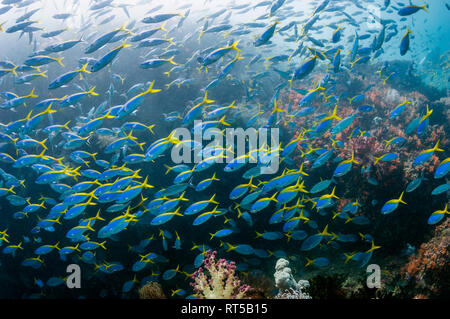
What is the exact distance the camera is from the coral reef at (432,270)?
3586 millimetres

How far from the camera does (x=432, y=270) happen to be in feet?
12.3

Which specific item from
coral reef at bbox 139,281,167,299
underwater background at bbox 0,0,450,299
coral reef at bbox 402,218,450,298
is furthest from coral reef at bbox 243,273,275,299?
coral reef at bbox 402,218,450,298

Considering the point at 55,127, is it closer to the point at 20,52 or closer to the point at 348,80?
the point at 20,52

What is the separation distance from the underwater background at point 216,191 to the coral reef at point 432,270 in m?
0.02

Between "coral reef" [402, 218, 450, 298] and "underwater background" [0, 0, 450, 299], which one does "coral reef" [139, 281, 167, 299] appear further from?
"coral reef" [402, 218, 450, 298]

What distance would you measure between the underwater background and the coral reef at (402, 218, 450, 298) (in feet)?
0.07

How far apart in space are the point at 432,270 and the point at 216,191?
4.64 metres

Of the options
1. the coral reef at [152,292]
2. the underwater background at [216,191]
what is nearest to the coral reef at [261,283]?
the underwater background at [216,191]

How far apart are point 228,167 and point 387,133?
5.84 meters

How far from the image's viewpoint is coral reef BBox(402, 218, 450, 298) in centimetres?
359

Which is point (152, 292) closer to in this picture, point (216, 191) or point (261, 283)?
point (261, 283)

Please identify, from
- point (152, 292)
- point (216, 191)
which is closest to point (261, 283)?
point (152, 292)
